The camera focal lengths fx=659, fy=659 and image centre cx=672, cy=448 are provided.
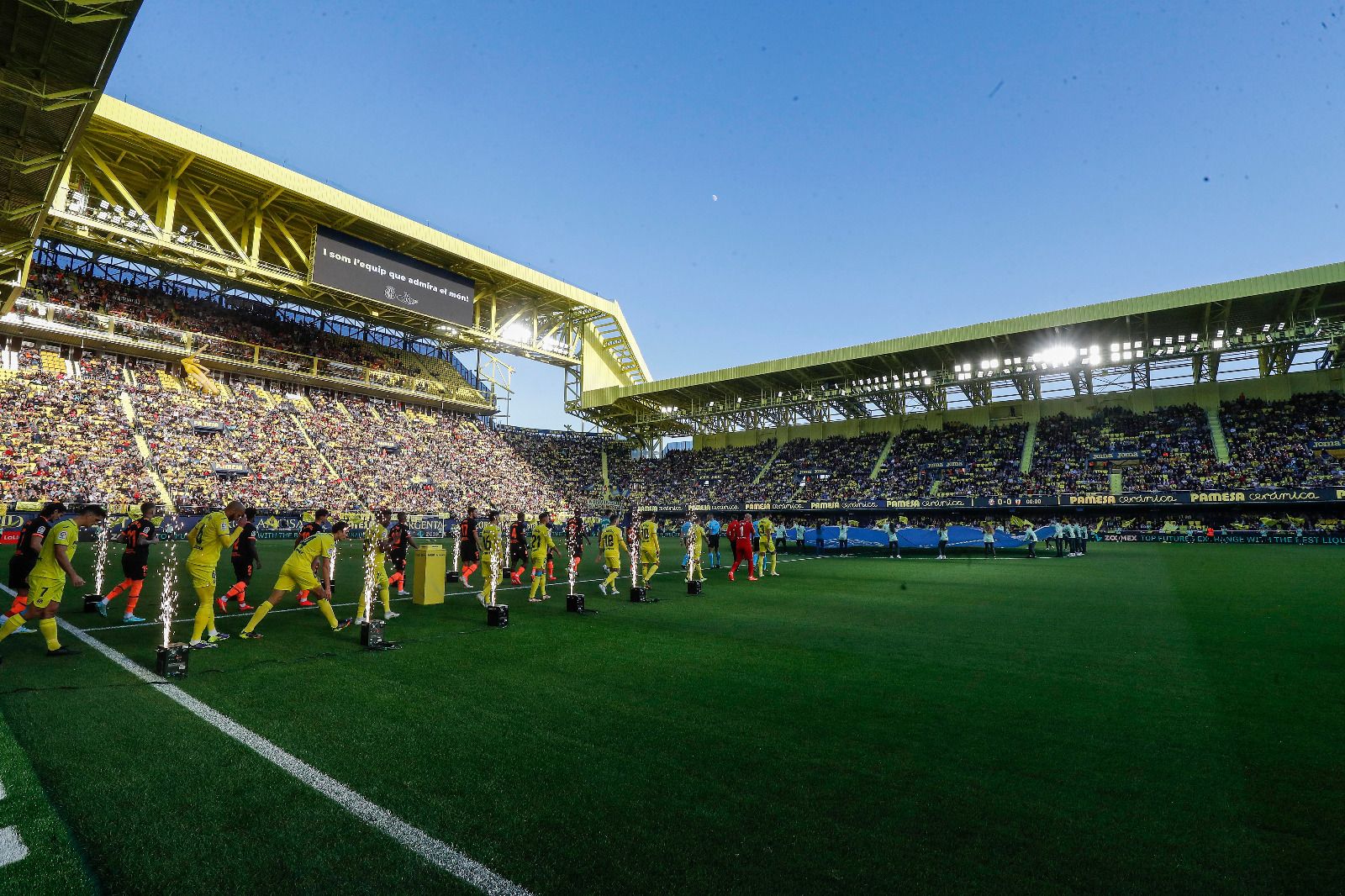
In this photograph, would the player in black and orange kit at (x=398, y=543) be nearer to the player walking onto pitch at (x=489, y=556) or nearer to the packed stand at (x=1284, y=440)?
the player walking onto pitch at (x=489, y=556)

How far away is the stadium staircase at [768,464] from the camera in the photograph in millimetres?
51300

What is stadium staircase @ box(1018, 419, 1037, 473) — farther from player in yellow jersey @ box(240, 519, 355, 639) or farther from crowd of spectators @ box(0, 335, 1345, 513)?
player in yellow jersey @ box(240, 519, 355, 639)

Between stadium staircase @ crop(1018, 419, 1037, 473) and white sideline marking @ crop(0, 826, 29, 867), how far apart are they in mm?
43891

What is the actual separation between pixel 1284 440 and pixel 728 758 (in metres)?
43.8

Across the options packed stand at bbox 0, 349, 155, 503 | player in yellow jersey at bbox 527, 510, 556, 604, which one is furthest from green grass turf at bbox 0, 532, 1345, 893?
packed stand at bbox 0, 349, 155, 503

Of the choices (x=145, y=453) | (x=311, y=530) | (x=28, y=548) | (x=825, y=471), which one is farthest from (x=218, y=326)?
(x=825, y=471)

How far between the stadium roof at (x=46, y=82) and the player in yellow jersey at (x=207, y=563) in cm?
738

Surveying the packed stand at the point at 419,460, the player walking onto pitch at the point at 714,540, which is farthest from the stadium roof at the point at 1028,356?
the player walking onto pitch at the point at 714,540

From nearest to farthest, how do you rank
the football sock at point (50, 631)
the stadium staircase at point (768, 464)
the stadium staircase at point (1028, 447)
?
the football sock at point (50, 631) → the stadium staircase at point (1028, 447) → the stadium staircase at point (768, 464)

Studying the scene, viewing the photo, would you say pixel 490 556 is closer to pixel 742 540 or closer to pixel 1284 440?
pixel 742 540

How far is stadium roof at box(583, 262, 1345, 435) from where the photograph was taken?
31.5 m

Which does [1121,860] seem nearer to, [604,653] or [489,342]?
[604,653]

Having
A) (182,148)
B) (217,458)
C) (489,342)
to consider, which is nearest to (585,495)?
(489,342)

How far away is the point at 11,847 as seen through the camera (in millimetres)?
3266
